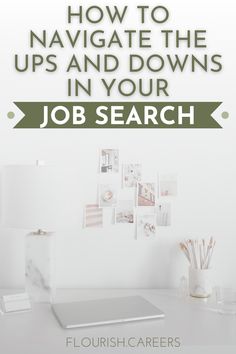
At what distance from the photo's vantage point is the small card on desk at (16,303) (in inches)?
52.8

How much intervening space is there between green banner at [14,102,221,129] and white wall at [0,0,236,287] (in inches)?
1.2

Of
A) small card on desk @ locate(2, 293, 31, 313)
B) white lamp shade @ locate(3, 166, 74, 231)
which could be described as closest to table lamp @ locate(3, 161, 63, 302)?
white lamp shade @ locate(3, 166, 74, 231)

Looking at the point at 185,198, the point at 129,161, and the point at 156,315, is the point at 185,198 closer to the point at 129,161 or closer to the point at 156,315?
the point at 129,161

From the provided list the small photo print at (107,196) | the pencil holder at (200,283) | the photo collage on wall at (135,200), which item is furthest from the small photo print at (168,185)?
the pencil holder at (200,283)

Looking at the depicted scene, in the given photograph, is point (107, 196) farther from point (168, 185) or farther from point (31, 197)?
point (31, 197)

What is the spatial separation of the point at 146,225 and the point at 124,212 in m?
0.11

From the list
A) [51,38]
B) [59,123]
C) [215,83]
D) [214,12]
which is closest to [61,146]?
[59,123]

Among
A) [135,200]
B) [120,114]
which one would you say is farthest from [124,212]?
[120,114]

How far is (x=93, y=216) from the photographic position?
1669 mm

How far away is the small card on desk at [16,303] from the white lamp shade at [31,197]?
26 cm

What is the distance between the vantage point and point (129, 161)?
167 centimetres

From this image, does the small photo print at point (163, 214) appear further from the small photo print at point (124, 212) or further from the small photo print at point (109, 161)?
the small photo print at point (109, 161)

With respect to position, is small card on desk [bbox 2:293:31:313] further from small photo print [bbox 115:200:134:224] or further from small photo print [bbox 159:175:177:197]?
small photo print [bbox 159:175:177:197]

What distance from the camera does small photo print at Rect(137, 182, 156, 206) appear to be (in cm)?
167
